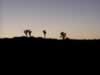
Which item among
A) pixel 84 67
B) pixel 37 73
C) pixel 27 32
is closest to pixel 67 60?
pixel 84 67

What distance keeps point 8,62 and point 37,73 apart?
10.2 feet

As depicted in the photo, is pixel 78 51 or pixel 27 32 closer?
pixel 78 51

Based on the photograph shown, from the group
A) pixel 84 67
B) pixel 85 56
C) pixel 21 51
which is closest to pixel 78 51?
pixel 85 56

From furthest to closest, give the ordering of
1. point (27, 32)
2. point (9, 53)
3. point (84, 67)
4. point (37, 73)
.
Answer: point (27, 32)
point (9, 53)
point (84, 67)
point (37, 73)

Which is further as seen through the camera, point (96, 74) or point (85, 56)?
point (85, 56)

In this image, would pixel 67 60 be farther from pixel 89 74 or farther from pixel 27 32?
pixel 27 32

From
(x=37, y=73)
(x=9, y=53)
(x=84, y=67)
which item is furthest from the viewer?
(x=9, y=53)

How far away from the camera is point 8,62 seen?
23641mm

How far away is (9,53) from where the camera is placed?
82.5ft

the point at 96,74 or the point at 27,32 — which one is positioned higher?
→ the point at 27,32

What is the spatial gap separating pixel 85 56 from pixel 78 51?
116 centimetres

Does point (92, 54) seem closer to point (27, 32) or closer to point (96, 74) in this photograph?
point (96, 74)

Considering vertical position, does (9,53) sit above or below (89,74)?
above

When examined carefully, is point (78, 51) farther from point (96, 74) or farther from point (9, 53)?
point (9, 53)
